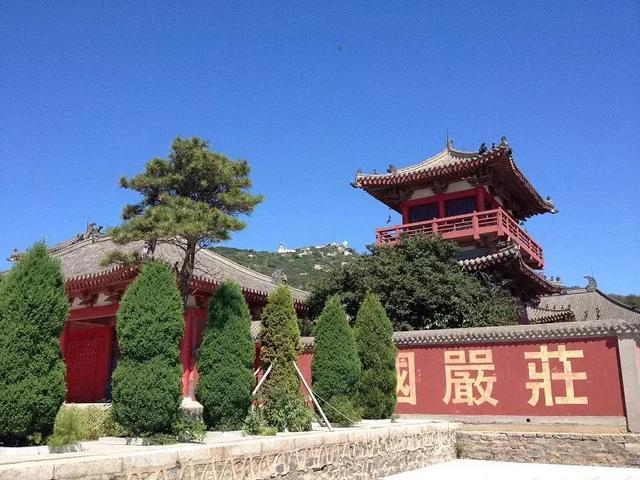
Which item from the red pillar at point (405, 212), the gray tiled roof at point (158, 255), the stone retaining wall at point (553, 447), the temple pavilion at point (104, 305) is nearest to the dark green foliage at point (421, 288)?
the temple pavilion at point (104, 305)

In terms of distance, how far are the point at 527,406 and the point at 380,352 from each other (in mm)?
3481

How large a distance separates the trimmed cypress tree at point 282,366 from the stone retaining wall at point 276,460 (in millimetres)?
1098

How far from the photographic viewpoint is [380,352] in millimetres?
12617

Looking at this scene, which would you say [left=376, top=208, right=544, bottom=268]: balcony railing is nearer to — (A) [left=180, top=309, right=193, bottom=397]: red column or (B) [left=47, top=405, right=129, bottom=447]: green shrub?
→ (A) [left=180, top=309, right=193, bottom=397]: red column

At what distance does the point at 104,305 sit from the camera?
14.3 metres

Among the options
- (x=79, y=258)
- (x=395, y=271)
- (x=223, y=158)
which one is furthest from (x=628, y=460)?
(x=79, y=258)

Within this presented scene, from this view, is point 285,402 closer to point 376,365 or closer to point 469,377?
point 376,365

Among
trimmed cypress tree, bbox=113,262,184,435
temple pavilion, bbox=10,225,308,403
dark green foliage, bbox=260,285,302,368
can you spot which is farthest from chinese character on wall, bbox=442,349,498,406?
trimmed cypress tree, bbox=113,262,184,435

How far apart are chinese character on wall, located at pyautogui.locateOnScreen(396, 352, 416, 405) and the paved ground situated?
218 cm

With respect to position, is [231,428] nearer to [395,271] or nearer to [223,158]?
[223,158]

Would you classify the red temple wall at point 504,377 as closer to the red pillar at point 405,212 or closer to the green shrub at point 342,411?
the green shrub at point 342,411

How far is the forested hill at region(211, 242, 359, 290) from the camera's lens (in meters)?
79.5

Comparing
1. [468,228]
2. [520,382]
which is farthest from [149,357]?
[468,228]

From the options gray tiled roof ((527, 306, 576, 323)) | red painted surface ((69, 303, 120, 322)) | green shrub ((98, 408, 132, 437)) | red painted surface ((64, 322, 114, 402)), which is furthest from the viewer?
gray tiled roof ((527, 306, 576, 323))
